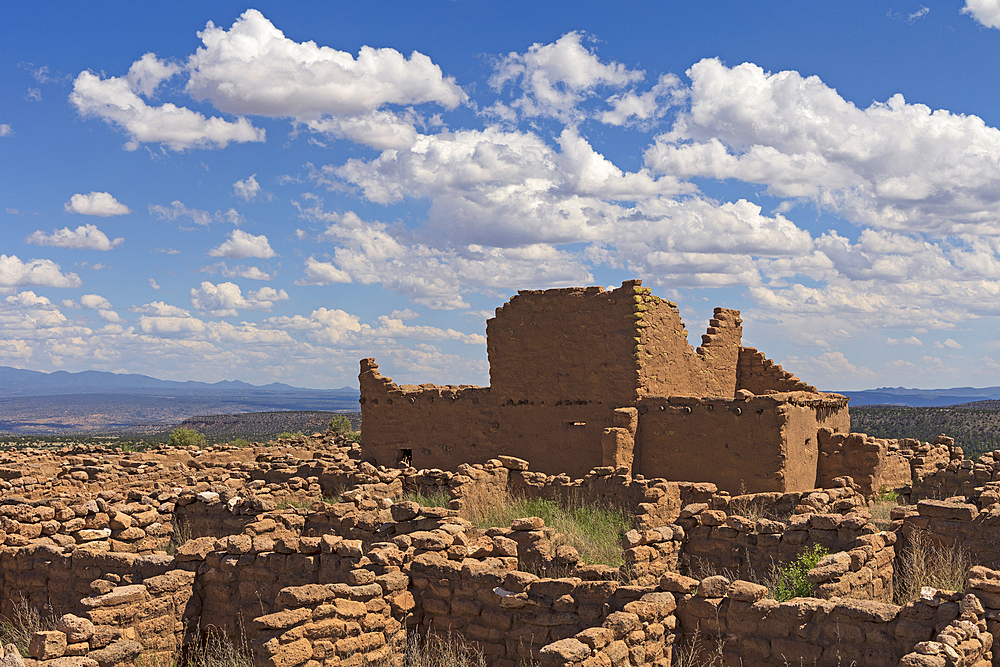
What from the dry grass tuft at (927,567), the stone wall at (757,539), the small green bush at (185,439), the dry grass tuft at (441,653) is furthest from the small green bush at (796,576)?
the small green bush at (185,439)

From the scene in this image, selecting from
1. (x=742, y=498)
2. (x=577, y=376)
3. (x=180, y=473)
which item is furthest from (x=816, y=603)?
(x=180, y=473)

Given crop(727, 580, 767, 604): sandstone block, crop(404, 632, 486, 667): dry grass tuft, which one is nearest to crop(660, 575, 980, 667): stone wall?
crop(727, 580, 767, 604): sandstone block

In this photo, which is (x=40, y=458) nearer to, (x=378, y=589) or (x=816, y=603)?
(x=378, y=589)

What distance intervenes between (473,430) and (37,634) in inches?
413

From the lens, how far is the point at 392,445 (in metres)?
18.4

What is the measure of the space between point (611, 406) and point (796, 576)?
755cm

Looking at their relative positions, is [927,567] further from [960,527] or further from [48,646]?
[48,646]

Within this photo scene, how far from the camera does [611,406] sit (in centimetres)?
1573

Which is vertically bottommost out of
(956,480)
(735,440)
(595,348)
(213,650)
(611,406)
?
(213,650)

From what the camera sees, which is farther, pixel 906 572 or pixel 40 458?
pixel 40 458

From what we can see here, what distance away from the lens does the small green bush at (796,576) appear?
8.01m

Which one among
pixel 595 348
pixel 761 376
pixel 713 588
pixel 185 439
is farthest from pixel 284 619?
pixel 185 439

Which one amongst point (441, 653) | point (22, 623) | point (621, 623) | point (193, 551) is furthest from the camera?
point (22, 623)

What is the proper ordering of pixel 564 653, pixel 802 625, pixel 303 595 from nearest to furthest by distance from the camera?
pixel 564 653
pixel 802 625
pixel 303 595
